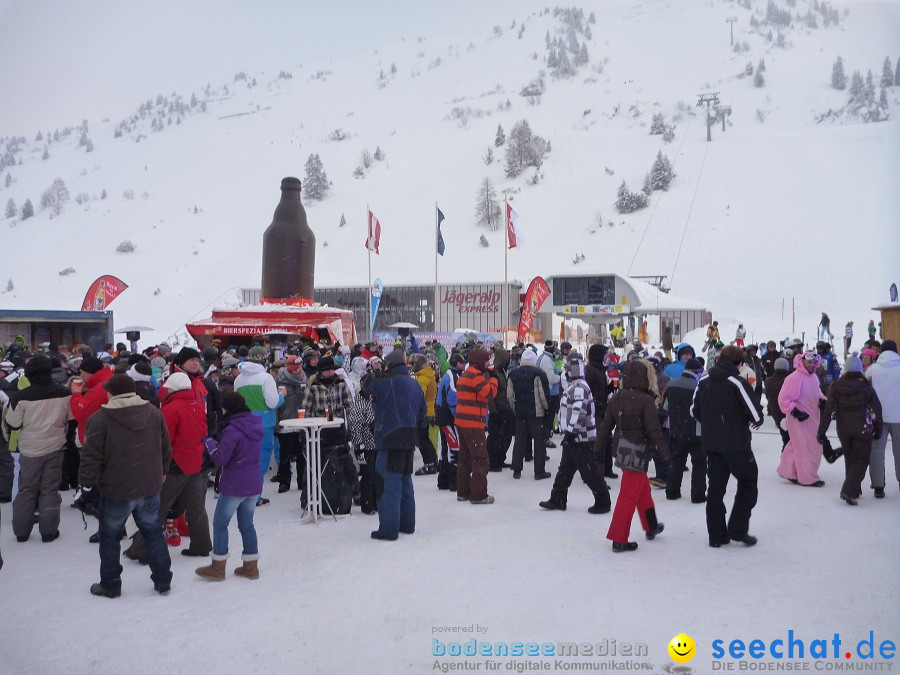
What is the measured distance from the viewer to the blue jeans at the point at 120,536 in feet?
15.4

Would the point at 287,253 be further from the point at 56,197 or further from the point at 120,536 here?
the point at 56,197

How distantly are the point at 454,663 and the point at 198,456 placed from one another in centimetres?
274

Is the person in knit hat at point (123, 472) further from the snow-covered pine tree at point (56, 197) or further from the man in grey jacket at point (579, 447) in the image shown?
the snow-covered pine tree at point (56, 197)

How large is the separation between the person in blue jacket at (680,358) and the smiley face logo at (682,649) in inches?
146

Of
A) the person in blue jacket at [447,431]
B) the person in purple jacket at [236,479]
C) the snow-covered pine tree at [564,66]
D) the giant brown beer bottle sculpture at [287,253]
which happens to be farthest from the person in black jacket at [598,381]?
the snow-covered pine tree at [564,66]

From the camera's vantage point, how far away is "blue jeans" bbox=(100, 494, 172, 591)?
469 cm

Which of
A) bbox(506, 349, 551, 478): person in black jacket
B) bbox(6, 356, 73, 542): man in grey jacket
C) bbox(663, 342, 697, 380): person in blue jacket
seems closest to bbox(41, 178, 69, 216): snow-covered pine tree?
bbox(6, 356, 73, 542): man in grey jacket

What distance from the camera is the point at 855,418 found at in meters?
6.97

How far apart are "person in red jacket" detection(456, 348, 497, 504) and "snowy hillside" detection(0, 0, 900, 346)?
4.42 metres

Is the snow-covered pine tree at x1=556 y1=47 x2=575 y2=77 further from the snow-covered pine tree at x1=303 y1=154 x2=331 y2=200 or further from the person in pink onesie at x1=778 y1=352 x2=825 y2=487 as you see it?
the person in pink onesie at x1=778 y1=352 x2=825 y2=487

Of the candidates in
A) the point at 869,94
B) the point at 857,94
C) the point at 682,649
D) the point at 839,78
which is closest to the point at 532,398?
the point at 682,649

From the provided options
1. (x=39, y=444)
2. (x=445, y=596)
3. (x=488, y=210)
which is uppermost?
(x=488, y=210)

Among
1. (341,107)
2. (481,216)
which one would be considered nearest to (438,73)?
(341,107)

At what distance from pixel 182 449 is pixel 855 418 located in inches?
248
